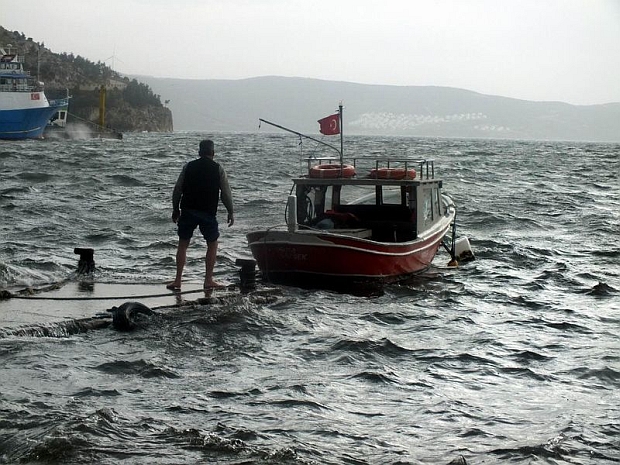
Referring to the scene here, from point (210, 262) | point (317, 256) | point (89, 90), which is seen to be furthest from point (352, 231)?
point (89, 90)

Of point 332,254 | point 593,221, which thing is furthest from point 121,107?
point 332,254

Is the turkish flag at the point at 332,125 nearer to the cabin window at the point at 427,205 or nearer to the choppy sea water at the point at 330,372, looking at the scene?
the cabin window at the point at 427,205

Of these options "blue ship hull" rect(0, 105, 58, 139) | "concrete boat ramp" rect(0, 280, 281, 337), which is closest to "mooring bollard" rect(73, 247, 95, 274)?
"concrete boat ramp" rect(0, 280, 281, 337)

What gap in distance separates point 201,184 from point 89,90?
134579 mm

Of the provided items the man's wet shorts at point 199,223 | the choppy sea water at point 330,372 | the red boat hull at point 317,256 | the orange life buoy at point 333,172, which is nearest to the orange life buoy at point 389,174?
the orange life buoy at point 333,172

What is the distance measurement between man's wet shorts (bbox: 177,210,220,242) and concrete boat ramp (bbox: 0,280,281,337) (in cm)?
86

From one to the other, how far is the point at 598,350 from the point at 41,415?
7.11m

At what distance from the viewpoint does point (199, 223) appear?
559 inches

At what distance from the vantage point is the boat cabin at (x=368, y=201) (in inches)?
707

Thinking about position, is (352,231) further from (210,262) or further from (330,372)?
(330,372)

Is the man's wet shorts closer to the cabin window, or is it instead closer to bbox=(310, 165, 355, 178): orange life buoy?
bbox=(310, 165, 355, 178): orange life buoy

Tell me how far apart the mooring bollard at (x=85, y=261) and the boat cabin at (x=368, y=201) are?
3881mm

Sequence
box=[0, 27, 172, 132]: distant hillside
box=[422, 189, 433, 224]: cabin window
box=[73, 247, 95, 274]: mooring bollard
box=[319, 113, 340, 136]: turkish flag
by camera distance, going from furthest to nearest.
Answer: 1. box=[0, 27, 172, 132]: distant hillside
2. box=[422, 189, 433, 224]: cabin window
3. box=[319, 113, 340, 136]: turkish flag
4. box=[73, 247, 95, 274]: mooring bollard

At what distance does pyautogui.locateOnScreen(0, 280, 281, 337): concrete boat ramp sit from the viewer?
1195 cm
